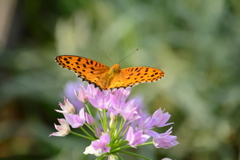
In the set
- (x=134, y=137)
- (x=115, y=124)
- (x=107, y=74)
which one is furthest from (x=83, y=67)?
(x=134, y=137)

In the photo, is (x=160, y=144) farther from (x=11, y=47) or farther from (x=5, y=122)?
(x=11, y=47)

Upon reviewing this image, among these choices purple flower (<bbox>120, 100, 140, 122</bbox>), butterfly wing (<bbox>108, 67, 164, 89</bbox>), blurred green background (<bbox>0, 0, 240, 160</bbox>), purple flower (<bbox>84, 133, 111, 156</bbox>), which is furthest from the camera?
blurred green background (<bbox>0, 0, 240, 160</bbox>)

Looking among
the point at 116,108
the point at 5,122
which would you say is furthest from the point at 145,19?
the point at 116,108

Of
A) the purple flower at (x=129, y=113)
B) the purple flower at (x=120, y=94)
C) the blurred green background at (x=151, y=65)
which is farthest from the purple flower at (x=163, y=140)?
the blurred green background at (x=151, y=65)

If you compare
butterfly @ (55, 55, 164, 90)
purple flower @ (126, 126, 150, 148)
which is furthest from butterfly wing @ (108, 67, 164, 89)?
purple flower @ (126, 126, 150, 148)

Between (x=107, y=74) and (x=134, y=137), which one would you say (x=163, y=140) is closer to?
(x=134, y=137)

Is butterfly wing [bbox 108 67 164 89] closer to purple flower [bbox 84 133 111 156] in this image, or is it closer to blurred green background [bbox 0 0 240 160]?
purple flower [bbox 84 133 111 156]

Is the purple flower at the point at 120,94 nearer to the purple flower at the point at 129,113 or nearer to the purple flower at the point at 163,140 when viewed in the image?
the purple flower at the point at 129,113
